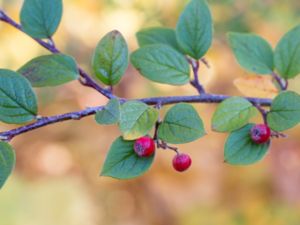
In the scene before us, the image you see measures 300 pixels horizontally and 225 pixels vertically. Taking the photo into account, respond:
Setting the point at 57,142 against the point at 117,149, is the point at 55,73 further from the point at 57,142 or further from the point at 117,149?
the point at 57,142

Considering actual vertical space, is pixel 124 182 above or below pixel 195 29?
below

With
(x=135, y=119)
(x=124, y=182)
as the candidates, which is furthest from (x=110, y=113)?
(x=124, y=182)

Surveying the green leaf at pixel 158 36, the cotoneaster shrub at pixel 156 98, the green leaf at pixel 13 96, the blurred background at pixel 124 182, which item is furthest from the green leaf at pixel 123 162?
the blurred background at pixel 124 182

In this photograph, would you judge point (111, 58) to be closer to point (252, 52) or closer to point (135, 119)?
point (135, 119)

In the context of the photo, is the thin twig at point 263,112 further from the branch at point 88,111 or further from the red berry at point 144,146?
the red berry at point 144,146

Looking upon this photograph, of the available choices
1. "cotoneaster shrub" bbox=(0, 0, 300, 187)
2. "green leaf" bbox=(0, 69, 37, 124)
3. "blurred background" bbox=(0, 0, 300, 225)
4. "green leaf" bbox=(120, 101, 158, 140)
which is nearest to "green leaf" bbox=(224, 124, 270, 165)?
"cotoneaster shrub" bbox=(0, 0, 300, 187)

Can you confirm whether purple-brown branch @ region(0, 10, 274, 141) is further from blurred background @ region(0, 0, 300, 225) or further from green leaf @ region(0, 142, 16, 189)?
blurred background @ region(0, 0, 300, 225)

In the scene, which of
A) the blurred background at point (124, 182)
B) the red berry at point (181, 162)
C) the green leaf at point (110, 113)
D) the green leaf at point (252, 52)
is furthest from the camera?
the blurred background at point (124, 182)
